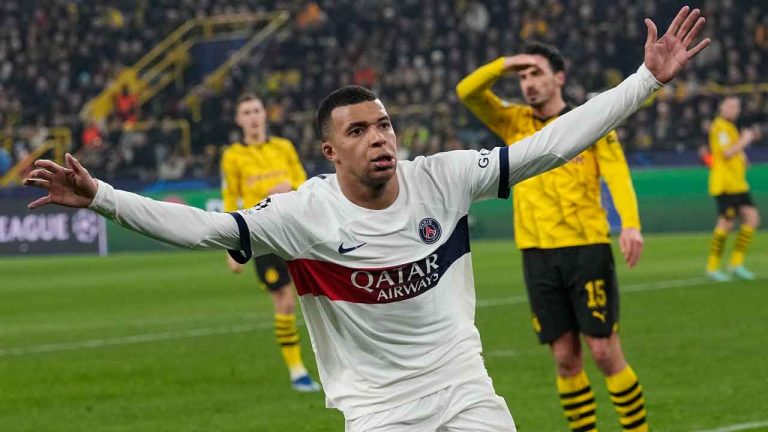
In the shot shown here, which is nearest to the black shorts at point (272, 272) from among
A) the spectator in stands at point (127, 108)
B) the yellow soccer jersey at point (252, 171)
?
the yellow soccer jersey at point (252, 171)

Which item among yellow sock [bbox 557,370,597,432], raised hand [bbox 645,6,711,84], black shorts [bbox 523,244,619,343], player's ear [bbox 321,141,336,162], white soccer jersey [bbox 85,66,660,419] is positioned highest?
raised hand [bbox 645,6,711,84]

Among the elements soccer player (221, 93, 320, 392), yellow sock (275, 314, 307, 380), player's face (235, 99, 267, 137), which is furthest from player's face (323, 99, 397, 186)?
player's face (235, 99, 267, 137)

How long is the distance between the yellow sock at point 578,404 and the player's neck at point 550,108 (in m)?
A: 1.47

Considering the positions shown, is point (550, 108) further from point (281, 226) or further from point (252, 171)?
point (252, 171)

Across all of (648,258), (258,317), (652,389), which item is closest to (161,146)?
(648,258)

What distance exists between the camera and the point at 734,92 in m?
30.5

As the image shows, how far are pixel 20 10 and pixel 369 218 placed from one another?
128 feet

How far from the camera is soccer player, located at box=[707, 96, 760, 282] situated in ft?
63.2

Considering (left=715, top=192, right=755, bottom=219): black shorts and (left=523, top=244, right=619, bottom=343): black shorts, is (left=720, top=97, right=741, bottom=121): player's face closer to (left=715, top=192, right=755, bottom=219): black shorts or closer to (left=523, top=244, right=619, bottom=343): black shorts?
(left=715, top=192, right=755, bottom=219): black shorts

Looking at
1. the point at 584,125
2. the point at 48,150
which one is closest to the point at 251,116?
the point at 584,125

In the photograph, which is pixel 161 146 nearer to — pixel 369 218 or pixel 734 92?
pixel 734 92

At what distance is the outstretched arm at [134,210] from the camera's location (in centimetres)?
511

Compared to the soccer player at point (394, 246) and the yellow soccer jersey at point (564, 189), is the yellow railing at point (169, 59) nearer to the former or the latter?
the yellow soccer jersey at point (564, 189)

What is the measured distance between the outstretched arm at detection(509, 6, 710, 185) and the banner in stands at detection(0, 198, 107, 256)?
86.6 ft
